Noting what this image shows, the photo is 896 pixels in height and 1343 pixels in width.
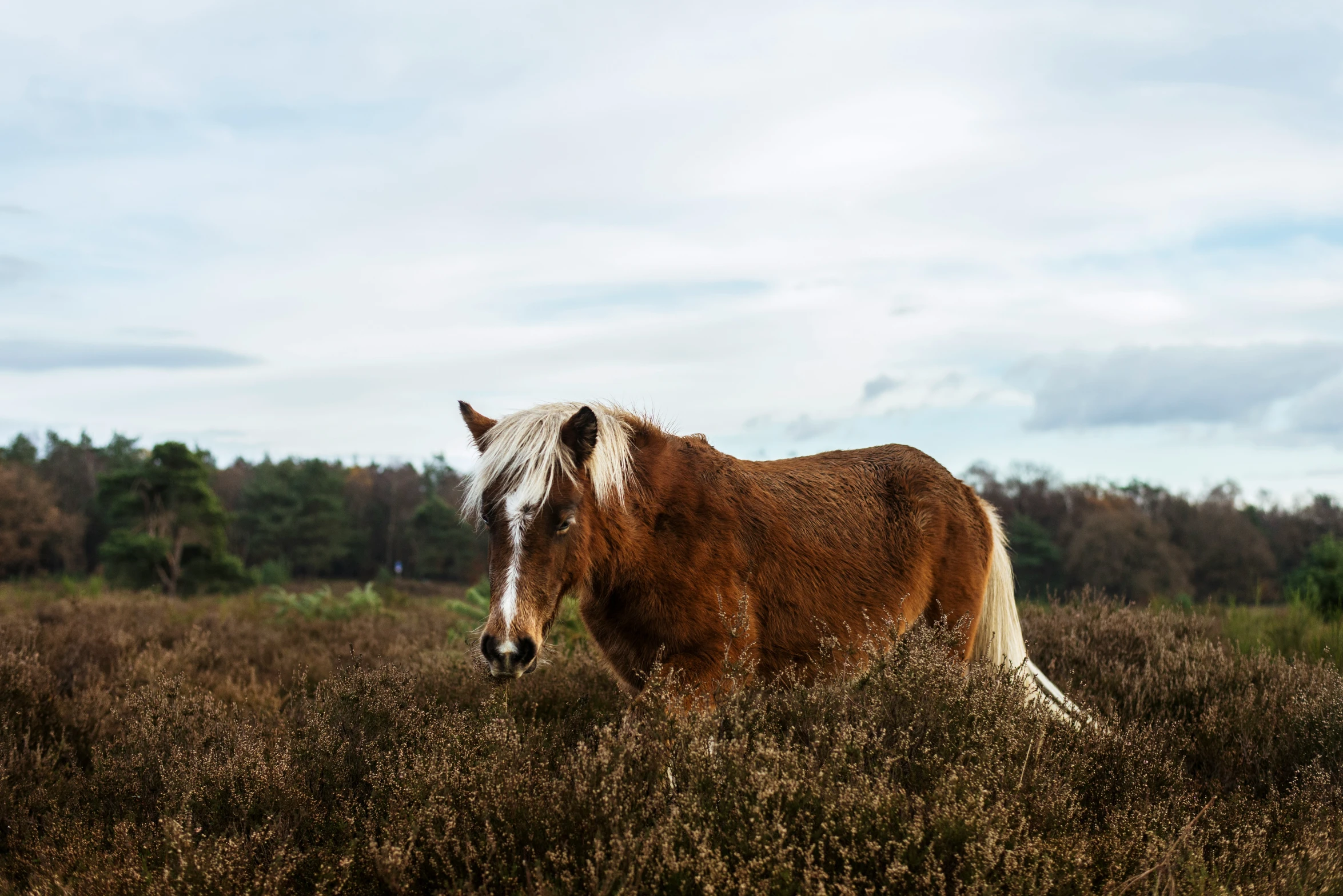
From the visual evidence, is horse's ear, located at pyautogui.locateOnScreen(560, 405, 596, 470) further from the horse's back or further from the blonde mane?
the horse's back

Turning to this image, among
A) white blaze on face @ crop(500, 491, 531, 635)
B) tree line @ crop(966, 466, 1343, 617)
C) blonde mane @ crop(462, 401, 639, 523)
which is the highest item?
blonde mane @ crop(462, 401, 639, 523)

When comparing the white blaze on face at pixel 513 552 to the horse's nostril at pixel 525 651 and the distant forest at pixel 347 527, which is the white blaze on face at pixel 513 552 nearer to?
the horse's nostril at pixel 525 651

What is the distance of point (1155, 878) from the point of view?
2793 mm

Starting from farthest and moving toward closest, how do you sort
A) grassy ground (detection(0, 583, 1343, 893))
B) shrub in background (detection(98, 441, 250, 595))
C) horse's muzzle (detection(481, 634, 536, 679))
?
1. shrub in background (detection(98, 441, 250, 595))
2. horse's muzzle (detection(481, 634, 536, 679))
3. grassy ground (detection(0, 583, 1343, 893))

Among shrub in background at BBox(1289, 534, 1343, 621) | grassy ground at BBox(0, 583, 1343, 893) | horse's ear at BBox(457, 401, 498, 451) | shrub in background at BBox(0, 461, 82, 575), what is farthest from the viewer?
shrub in background at BBox(0, 461, 82, 575)

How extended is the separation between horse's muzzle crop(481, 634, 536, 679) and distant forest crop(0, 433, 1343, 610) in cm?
2627

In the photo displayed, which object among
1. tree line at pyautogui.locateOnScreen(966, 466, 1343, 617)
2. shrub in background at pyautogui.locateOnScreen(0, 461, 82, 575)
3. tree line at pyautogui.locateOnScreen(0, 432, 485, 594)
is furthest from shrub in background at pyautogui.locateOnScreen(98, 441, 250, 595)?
tree line at pyautogui.locateOnScreen(966, 466, 1343, 617)

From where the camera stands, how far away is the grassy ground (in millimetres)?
2602

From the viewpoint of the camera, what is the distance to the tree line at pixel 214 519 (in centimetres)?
→ 3578

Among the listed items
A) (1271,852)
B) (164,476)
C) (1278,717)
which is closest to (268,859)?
(1271,852)

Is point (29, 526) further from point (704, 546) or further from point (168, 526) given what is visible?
point (704, 546)

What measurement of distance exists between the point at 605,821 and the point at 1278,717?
410cm

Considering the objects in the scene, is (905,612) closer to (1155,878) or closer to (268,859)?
(1155,878)

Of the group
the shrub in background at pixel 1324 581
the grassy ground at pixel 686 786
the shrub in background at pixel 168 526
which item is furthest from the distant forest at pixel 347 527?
the grassy ground at pixel 686 786
